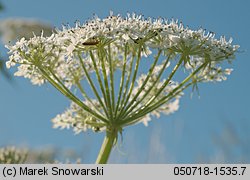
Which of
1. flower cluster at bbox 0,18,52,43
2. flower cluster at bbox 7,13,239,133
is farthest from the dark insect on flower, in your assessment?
flower cluster at bbox 0,18,52,43

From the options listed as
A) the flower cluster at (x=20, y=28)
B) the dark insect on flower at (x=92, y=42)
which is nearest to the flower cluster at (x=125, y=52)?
the dark insect on flower at (x=92, y=42)

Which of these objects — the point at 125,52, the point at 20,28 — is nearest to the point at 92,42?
the point at 125,52

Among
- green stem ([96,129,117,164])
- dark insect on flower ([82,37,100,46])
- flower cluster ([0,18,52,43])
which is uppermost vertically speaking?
flower cluster ([0,18,52,43])

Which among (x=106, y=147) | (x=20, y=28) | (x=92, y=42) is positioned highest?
(x=20, y=28)

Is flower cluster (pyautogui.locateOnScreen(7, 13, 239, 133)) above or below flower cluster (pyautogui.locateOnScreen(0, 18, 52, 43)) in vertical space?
below

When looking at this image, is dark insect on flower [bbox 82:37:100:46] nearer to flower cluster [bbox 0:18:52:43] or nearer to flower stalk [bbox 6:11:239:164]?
flower stalk [bbox 6:11:239:164]

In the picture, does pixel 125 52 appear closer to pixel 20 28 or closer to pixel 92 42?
pixel 92 42

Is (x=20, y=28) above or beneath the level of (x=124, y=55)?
above

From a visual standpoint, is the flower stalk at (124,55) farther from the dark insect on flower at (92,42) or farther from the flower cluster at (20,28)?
the flower cluster at (20,28)

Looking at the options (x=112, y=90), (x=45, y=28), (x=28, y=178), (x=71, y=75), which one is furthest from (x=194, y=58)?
(x=45, y=28)
